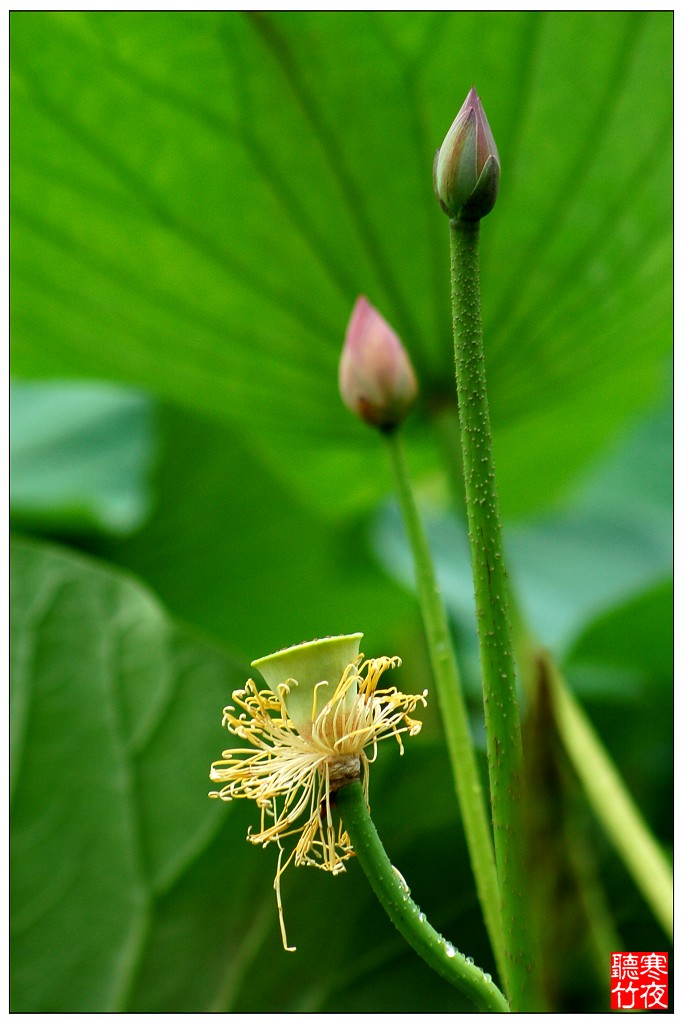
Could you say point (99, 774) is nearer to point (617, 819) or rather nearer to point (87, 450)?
point (617, 819)

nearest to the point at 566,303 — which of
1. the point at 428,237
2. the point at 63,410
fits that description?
the point at 428,237

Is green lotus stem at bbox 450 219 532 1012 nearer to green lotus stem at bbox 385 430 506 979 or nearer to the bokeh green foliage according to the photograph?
green lotus stem at bbox 385 430 506 979

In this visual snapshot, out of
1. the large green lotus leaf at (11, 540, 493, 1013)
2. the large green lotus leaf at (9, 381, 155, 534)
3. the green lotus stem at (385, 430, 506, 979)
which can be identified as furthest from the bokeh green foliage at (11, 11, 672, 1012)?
the large green lotus leaf at (9, 381, 155, 534)

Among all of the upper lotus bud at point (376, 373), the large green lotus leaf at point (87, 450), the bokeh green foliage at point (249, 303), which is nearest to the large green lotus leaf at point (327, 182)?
the bokeh green foliage at point (249, 303)

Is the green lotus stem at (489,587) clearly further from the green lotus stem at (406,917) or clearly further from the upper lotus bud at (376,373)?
the upper lotus bud at (376,373)

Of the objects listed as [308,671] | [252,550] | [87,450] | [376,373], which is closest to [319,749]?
[308,671]

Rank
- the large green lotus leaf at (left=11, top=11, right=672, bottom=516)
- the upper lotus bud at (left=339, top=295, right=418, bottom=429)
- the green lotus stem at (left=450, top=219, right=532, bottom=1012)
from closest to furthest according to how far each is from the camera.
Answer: the green lotus stem at (left=450, top=219, right=532, bottom=1012), the upper lotus bud at (left=339, top=295, right=418, bottom=429), the large green lotus leaf at (left=11, top=11, right=672, bottom=516)
